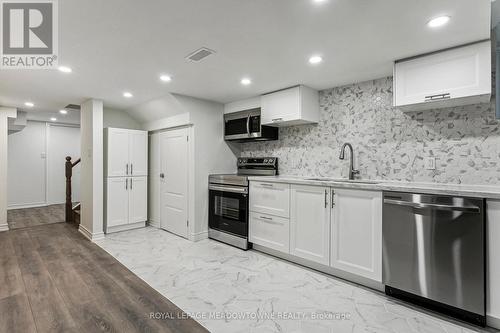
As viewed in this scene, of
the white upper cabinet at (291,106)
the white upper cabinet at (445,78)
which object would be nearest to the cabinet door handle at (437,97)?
the white upper cabinet at (445,78)

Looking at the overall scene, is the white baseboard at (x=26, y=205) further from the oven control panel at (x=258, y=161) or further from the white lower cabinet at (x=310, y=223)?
the white lower cabinet at (x=310, y=223)

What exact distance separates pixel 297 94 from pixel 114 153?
3.12 m

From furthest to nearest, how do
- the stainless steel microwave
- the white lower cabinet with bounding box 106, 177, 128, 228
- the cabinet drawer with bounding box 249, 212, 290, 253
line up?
the white lower cabinet with bounding box 106, 177, 128, 228 < the stainless steel microwave < the cabinet drawer with bounding box 249, 212, 290, 253

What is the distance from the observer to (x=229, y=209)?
3.73 m

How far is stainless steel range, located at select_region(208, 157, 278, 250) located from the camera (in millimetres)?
3523

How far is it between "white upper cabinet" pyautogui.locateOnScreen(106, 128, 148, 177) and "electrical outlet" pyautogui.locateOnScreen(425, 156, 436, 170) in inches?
168

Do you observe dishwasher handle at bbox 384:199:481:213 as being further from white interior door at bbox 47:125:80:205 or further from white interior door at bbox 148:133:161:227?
white interior door at bbox 47:125:80:205

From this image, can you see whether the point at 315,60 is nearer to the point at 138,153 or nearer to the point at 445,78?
the point at 445,78

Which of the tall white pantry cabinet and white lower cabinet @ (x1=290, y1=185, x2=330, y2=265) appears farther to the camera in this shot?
the tall white pantry cabinet

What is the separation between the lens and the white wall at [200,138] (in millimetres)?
3861

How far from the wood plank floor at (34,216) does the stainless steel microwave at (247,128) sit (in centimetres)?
414

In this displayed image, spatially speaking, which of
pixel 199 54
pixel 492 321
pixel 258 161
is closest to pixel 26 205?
pixel 258 161

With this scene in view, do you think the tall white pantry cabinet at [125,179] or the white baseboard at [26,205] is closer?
the tall white pantry cabinet at [125,179]

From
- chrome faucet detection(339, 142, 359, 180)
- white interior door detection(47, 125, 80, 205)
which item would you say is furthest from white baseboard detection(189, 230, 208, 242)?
white interior door detection(47, 125, 80, 205)
